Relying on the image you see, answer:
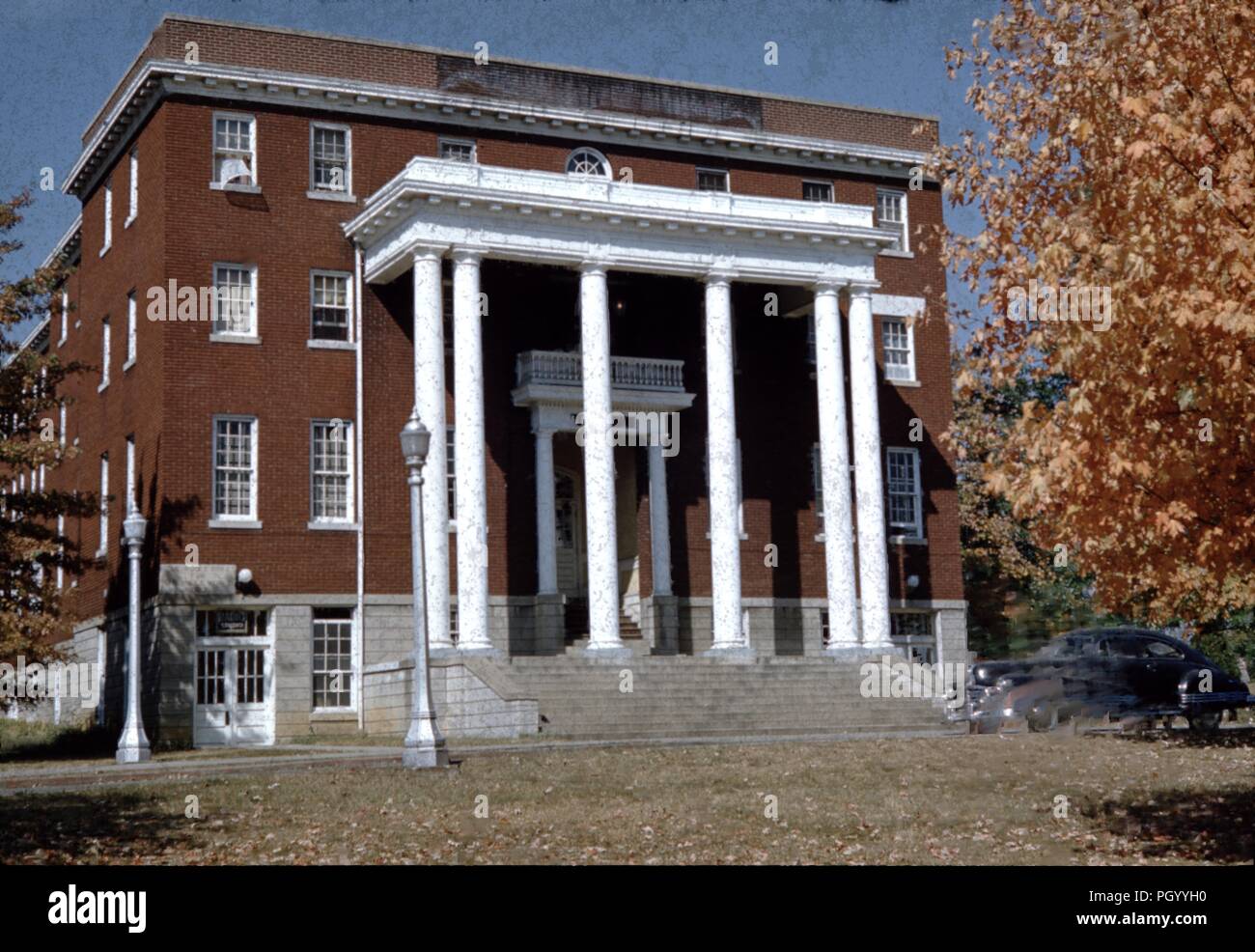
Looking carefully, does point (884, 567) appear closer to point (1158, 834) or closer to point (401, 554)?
point (401, 554)

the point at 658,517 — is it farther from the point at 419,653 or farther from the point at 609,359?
the point at 419,653

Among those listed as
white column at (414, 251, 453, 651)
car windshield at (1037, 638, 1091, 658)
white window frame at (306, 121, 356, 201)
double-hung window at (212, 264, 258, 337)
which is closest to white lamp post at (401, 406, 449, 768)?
white column at (414, 251, 453, 651)

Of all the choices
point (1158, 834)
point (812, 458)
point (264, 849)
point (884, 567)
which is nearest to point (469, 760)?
point (264, 849)

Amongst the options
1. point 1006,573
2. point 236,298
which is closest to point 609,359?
point 236,298

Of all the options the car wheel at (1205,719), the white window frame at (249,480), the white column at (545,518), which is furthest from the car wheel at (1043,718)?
the white window frame at (249,480)

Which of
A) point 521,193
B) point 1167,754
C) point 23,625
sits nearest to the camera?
point 1167,754

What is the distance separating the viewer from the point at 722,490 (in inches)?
1513

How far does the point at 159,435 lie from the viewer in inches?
1475

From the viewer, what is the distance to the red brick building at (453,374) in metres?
37.0

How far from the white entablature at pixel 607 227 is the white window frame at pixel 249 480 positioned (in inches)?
185

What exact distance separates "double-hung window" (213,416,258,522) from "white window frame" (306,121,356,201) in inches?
228

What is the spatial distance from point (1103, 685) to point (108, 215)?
27717mm

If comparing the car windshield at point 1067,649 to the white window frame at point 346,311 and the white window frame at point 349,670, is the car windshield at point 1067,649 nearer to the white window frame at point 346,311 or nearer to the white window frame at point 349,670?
the white window frame at point 349,670

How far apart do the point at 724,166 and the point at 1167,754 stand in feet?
81.6
